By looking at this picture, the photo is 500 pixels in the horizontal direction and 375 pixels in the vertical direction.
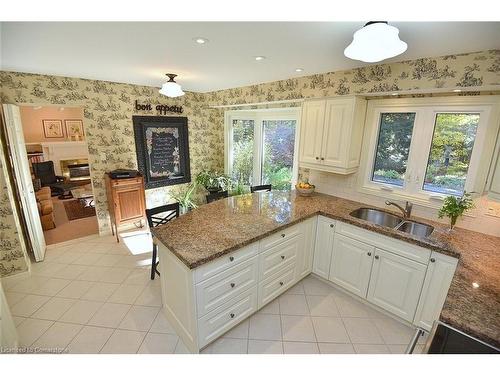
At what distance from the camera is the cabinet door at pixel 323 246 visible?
2.47 metres

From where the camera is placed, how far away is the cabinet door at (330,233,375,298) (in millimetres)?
2237

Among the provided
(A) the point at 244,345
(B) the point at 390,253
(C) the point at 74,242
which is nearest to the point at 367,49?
(B) the point at 390,253

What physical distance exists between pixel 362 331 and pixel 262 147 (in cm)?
290

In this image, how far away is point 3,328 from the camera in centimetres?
157

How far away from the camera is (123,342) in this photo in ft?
6.20

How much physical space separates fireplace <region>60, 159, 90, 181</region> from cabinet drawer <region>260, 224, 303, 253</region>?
6906mm

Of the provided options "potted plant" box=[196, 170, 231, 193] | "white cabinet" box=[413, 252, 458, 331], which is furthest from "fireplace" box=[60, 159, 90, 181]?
"white cabinet" box=[413, 252, 458, 331]

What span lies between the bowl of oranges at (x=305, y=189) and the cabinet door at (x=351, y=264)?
742 mm

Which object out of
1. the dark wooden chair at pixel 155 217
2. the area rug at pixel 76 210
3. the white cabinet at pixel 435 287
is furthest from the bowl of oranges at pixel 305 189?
the area rug at pixel 76 210

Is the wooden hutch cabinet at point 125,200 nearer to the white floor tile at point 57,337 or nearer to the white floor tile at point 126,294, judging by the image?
the white floor tile at point 126,294

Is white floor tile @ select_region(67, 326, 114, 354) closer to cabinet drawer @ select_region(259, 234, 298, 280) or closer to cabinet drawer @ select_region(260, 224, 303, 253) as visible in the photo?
cabinet drawer @ select_region(259, 234, 298, 280)

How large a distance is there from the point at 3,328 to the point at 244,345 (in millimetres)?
1673

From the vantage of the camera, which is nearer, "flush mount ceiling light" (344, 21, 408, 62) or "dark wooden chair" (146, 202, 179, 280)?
"flush mount ceiling light" (344, 21, 408, 62)

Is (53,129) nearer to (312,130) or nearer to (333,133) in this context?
(312,130)
